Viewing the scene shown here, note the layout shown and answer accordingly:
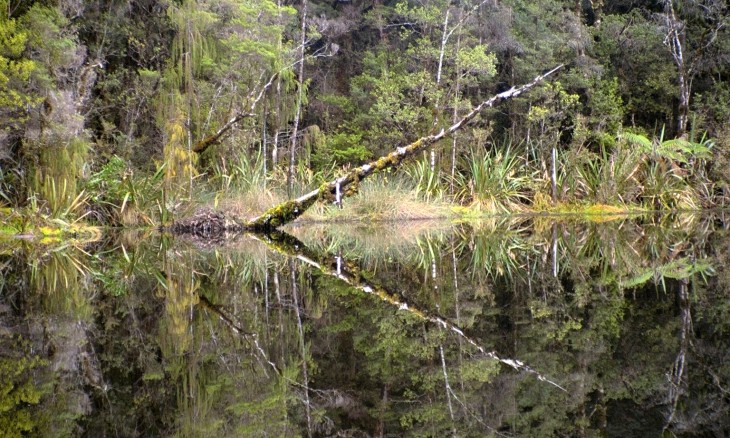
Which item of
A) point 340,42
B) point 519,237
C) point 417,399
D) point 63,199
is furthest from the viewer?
point 340,42

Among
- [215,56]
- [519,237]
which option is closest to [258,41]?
[215,56]

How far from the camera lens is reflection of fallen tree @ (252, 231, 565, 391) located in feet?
8.39

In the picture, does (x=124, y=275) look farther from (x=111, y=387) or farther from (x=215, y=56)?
(x=215, y=56)

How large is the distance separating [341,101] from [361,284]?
18.6 metres

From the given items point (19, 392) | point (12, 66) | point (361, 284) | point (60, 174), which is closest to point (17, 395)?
point (19, 392)

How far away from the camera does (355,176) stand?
10008 millimetres

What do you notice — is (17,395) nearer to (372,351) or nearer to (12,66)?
(372,351)

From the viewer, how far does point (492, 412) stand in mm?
2053

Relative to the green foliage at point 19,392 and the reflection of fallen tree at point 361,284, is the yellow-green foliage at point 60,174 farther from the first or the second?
the green foliage at point 19,392

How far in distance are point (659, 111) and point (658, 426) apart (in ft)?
78.8

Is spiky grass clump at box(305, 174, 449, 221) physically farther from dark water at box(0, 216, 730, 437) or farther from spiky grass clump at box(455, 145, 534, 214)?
dark water at box(0, 216, 730, 437)

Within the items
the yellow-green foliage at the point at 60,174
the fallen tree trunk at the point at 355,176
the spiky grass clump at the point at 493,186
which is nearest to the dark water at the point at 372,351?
the fallen tree trunk at the point at 355,176

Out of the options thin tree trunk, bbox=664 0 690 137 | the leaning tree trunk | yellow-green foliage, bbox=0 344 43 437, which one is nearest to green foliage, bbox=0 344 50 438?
yellow-green foliage, bbox=0 344 43 437

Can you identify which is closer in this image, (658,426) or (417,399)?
(658,426)
